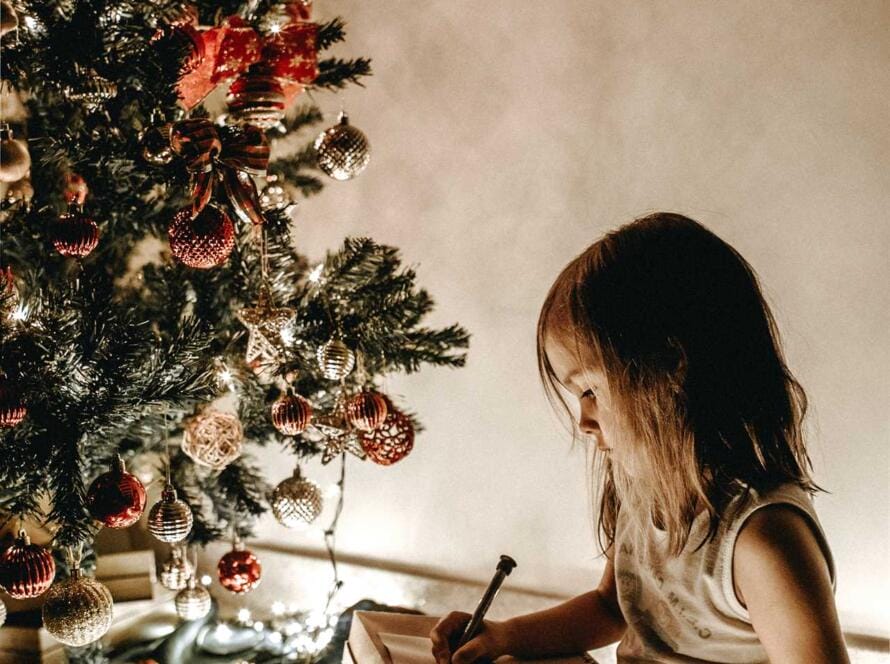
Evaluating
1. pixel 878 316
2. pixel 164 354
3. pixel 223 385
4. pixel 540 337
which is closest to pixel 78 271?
pixel 164 354

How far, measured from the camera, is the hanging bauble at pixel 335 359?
2.63 ft

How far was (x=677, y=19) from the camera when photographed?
1.03 meters

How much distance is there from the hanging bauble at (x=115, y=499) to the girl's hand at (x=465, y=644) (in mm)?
331

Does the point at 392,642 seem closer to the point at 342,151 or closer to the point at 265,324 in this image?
the point at 265,324

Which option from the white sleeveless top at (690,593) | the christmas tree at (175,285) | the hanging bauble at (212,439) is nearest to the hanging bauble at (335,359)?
the christmas tree at (175,285)

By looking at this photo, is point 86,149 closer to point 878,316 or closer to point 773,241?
point 773,241

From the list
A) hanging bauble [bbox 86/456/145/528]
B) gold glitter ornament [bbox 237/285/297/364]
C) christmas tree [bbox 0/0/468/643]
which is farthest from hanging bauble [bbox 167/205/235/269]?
hanging bauble [bbox 86/456/145/528]

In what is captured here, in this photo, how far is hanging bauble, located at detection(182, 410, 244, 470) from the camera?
2.77ft

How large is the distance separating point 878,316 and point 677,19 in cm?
53

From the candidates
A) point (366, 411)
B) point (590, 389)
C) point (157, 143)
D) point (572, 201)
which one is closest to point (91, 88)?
point (157, 143)

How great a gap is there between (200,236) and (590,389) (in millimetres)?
418

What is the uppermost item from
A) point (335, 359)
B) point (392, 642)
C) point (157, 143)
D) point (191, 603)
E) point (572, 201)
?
point (572, 201)

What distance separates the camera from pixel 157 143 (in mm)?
721

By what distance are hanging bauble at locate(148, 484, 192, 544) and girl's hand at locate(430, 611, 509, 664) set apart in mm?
318
